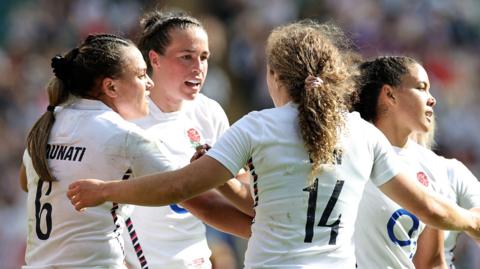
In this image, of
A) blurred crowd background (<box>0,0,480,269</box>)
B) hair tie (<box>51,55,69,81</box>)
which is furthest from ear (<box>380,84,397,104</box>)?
blurred crowd background (<box>0,0,480,269</box>)

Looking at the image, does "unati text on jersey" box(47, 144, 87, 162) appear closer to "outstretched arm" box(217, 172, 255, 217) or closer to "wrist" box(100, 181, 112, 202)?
"wrist" box(100, 181, 112, 202)

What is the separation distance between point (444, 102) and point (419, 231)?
8.02m

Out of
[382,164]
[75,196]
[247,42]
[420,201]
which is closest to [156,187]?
[75,196]

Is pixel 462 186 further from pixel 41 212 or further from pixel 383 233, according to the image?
pixel 41 212

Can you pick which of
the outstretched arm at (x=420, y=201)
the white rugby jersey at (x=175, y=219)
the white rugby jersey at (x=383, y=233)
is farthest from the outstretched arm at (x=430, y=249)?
the white rugby jersey at (x=175, y=219)

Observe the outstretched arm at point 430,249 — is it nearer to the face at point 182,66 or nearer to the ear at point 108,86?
the face at point 182,66

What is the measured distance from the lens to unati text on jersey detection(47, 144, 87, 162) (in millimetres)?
4562

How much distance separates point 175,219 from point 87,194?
5.51ft

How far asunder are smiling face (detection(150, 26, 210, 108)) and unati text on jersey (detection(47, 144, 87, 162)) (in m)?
1.55

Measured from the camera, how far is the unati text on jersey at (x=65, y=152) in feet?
15.0

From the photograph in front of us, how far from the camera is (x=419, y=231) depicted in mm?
5539

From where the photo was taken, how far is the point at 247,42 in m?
14.1

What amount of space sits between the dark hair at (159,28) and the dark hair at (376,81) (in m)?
1.12

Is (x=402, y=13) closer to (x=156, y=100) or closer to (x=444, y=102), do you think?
(x=444, y=102)
